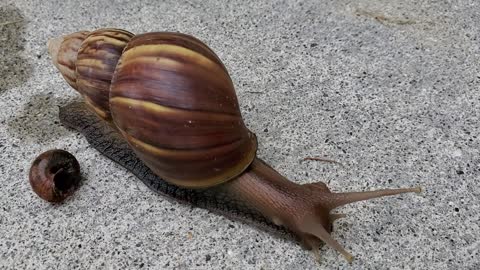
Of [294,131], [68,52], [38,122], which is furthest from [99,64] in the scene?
[294,131]

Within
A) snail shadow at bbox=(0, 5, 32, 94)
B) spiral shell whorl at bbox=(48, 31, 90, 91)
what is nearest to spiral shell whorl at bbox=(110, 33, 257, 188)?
spiral shell whorl at bbox=(48, 31, 90, 91)

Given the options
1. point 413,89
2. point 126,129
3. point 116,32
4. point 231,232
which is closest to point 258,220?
point 231,232

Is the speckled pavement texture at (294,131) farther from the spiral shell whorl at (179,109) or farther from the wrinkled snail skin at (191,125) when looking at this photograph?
the spiral shell whorl at (179,109)

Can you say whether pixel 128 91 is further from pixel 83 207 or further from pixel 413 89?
pixel 413 89

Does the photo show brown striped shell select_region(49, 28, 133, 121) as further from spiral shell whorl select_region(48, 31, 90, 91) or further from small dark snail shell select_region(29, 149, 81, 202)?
small dark snail shell select_region(29, 149, 81, 202)

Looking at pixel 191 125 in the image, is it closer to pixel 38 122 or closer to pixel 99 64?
pixel 99 64
